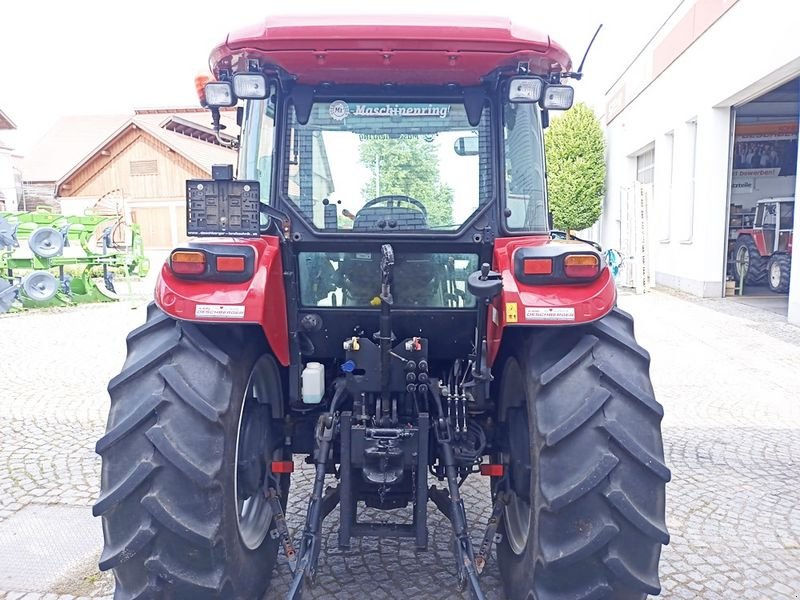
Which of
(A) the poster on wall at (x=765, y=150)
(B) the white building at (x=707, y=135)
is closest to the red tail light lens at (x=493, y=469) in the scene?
(B) the white building at (x=707, y=135)

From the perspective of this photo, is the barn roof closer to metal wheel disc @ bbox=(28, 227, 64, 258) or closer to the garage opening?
metal wheel disc @ bbox=(28, 227, 64, 258)

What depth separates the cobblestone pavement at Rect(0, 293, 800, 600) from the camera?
2.89 meters

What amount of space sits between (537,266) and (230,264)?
109 centimetres

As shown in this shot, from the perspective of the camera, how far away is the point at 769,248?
12805mm

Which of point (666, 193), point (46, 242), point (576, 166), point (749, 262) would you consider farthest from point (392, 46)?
point (576, 166)

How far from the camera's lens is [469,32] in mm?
2164

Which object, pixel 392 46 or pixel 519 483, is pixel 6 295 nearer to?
pixel 392 46

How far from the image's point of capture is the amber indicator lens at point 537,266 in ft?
7.24

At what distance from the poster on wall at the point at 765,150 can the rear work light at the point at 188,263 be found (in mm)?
16292

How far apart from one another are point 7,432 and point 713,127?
41.7 ft

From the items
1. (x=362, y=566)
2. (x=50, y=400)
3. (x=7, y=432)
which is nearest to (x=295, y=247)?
(x=362, y=566)

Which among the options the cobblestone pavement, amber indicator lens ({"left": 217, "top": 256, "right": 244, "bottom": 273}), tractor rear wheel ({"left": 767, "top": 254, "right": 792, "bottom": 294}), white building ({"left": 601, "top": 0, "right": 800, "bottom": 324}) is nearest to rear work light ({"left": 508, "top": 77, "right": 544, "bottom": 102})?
amber indicator lens ({"left": 217, "top": 256, "right": 244, "bottom": 273})

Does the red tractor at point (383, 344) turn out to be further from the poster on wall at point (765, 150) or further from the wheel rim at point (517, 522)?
the poster on wall at point (765, 150)

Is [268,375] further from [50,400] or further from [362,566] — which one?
[50,400]
